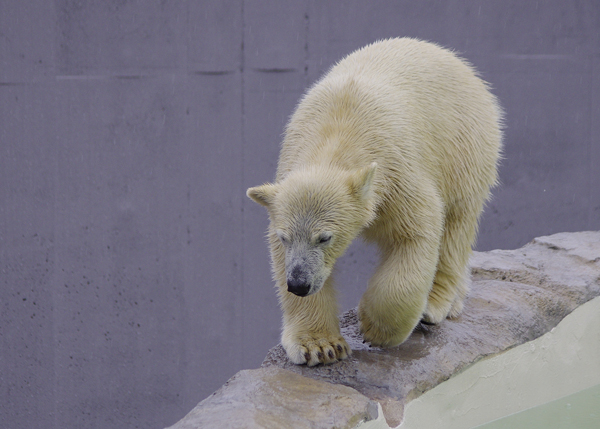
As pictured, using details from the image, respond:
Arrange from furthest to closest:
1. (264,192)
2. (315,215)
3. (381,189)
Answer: (381,189) < (264,192) < (315,215)

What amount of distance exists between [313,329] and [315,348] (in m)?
0.12

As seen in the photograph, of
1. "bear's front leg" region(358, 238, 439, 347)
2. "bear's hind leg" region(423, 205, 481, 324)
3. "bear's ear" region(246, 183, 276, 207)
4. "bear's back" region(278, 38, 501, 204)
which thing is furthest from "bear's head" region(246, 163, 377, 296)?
"bear's hind leg" region(423, 205, 481, 324)

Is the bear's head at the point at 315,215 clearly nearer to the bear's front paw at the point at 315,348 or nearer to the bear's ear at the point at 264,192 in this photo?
the bear's ear at the point at 264,192

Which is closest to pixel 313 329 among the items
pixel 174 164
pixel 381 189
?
pixel 381 189

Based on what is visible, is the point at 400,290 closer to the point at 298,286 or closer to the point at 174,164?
the point at 298,286

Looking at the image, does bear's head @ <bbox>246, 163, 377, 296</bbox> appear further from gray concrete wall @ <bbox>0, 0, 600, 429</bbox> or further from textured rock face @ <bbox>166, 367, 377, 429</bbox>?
gray concrete wall @ <bbox>0, 0, 600, 429</bbox>

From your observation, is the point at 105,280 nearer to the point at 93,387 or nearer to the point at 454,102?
the point at 93,387

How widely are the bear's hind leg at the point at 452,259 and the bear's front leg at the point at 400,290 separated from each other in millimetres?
415

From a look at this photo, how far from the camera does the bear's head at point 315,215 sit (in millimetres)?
2154

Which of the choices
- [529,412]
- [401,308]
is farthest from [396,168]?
[529,412]

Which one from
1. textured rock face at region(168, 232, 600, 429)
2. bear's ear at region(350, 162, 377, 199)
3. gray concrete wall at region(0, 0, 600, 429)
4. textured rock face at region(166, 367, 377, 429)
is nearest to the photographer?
textured rock face at region(166, 367, 377, 429)

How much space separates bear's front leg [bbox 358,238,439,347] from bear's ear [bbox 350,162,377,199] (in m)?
0.42

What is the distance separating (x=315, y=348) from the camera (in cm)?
249

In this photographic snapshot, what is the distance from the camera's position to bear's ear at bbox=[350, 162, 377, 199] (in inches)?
86.8
